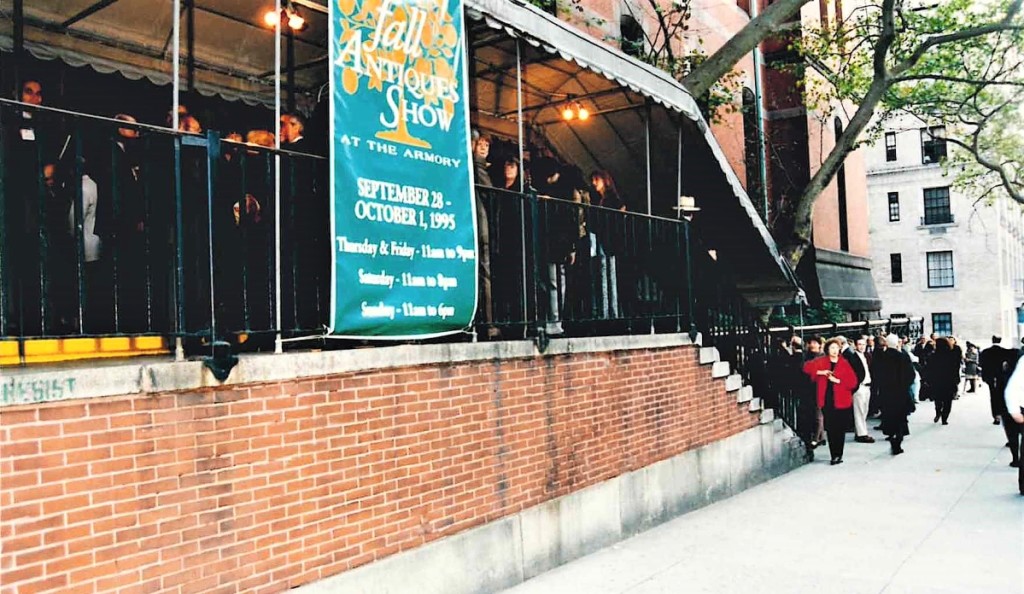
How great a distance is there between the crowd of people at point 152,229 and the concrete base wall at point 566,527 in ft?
5.92

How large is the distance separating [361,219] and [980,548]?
6354 mm

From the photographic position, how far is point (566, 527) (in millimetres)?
7004

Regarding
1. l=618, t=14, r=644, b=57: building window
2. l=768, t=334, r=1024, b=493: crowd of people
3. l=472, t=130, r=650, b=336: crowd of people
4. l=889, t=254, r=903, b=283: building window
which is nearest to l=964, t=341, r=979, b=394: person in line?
l=768, t=334, r=1024, b=493: crowd of people

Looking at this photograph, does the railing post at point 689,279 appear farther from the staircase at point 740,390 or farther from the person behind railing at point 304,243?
the person behind railing at point 304,243

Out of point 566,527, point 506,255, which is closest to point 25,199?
point 506,255

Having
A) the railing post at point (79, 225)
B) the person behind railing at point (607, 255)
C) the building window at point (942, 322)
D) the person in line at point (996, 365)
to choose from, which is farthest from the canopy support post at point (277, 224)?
the building window at point (942, 322)

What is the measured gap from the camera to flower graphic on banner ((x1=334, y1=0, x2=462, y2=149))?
16.9 feet

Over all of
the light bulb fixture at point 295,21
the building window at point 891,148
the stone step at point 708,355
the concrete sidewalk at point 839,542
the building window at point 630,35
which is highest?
the building window at point 891,148

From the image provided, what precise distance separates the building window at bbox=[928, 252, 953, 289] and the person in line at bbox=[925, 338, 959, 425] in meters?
32.1

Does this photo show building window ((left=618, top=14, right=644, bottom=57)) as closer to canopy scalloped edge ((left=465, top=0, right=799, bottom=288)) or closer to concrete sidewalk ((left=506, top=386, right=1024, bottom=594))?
canopy scalloped edge ((left=465, top=0, right=799, bottom=288))

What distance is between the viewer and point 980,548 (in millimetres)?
7316

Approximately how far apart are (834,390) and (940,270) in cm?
3864

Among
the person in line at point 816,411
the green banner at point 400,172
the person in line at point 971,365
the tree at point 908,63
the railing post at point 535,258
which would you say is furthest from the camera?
the person in line at point 971,365

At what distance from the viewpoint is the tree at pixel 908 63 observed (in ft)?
49.9
